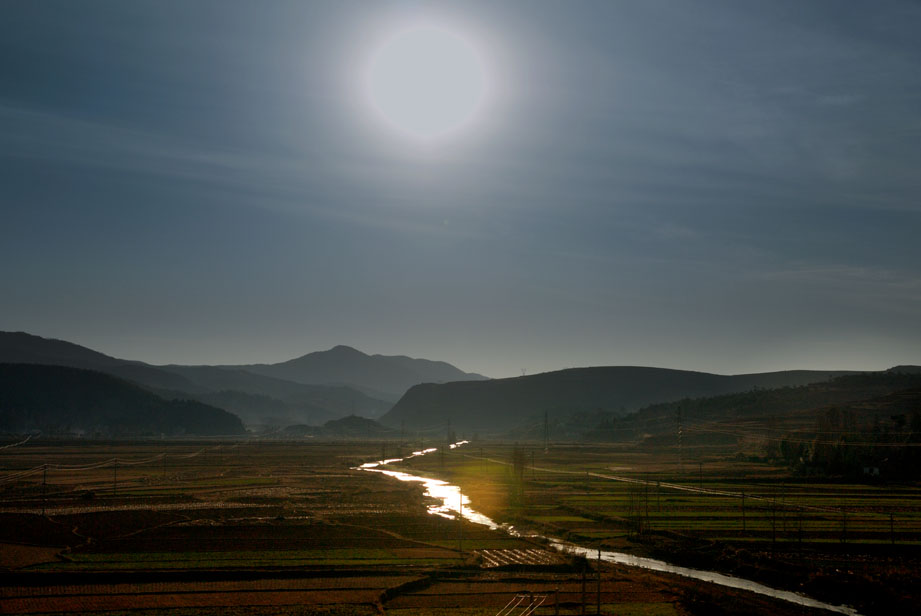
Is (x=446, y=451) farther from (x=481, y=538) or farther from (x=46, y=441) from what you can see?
(x=481, y=538)

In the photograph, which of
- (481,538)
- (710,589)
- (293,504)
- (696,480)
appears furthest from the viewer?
(696,480)

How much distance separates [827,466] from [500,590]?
60600mm

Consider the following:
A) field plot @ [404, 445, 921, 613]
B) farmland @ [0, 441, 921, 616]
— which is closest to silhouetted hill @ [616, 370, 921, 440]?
field plot @ [404, 445, 921, 613]

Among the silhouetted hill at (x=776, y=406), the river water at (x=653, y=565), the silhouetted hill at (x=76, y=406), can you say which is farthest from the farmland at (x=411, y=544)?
the silhouetted hill at (x=76, y=406)

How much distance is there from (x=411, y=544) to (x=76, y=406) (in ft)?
565

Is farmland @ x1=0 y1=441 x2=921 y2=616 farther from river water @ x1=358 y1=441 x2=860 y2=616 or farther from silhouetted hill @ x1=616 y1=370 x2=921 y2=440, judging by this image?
silhouetted hill @ x1=616 y1=370 x2=921 y2=440

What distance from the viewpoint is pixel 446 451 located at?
471ft

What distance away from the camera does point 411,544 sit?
40.2m

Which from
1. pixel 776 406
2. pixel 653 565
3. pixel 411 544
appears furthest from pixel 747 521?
pixel 776 406

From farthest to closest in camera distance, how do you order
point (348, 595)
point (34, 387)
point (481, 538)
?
point (34, 387) < point (481, 538) < point (348, 595)

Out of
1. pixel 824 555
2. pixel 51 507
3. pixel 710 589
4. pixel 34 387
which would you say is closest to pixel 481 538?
pixel 710 589

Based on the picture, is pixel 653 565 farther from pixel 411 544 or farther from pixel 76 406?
pixel 76 406

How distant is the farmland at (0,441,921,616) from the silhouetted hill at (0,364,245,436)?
4368 inches

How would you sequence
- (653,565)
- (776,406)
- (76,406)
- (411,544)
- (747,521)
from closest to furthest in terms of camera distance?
1. (653,565)
2. (411,544)
3. (747,521)
4. (776,406)
5. (76,406)
